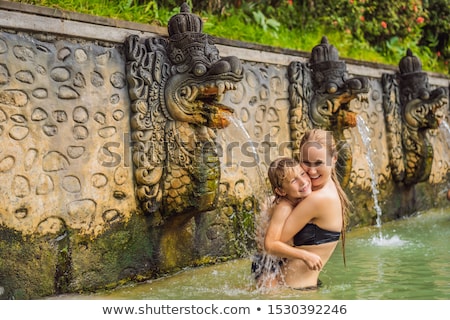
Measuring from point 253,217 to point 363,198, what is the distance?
6.71 feet

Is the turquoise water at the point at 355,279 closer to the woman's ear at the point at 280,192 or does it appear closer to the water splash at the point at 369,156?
the woman's ear at the point at 280,192

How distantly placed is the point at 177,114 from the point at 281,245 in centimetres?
157

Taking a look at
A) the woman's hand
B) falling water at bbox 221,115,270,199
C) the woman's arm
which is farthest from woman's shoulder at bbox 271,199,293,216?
falling water at bbox 221,115,270,199

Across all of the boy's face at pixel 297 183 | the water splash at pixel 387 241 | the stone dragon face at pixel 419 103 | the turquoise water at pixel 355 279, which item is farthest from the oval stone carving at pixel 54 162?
the stone dragon face at pixel 419 103

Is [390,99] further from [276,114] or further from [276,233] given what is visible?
[276,233]

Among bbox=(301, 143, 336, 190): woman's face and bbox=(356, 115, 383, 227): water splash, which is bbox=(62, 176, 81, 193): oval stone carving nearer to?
bbox=(301, 143, 336, 190): woman's face

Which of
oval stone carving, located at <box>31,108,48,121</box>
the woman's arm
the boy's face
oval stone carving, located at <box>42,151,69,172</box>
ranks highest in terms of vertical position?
oval stone carving, located at <box>31,108,48,121</box>

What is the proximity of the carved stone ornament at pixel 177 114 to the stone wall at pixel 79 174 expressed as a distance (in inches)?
4.4

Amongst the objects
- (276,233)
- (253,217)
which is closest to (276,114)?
(253,217)

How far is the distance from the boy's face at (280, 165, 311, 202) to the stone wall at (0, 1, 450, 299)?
1.41 m

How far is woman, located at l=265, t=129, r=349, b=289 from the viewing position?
3969mm

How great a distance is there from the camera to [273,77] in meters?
6.39

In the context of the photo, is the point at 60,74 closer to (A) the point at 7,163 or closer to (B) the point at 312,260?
(A) the point at 7,163

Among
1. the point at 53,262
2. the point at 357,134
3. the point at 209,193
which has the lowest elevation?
the point at 53,262
